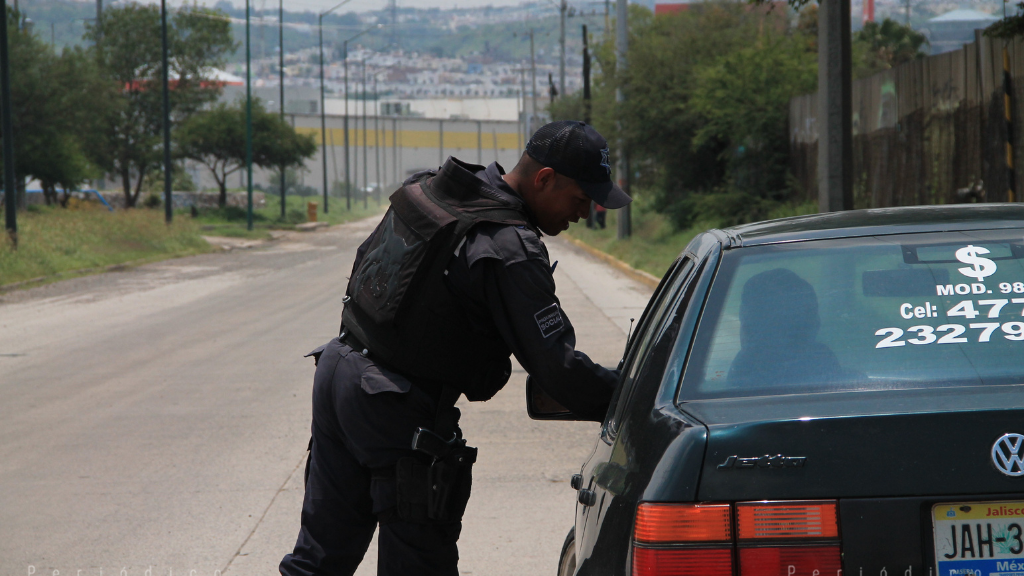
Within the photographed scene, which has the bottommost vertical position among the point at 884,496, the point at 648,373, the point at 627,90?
the point at 884,496

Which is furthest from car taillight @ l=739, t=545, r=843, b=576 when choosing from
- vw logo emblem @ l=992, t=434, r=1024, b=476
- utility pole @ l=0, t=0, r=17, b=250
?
utility pole @ l=0, t=0, r=17, b=250

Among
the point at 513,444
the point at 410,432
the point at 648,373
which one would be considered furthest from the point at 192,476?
the point at 648,373

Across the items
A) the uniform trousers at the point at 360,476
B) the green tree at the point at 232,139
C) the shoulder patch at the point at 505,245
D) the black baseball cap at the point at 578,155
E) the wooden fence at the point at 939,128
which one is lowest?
the uniform trousers at the point at 360,476

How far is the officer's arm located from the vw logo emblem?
1030 millimetres

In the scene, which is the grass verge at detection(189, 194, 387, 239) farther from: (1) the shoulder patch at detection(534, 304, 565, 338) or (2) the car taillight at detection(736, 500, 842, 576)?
(2) the car taillight at detection(736, 500, 842, 576)

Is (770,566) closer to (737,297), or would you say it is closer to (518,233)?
(737,297)

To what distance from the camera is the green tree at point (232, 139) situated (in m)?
50.4

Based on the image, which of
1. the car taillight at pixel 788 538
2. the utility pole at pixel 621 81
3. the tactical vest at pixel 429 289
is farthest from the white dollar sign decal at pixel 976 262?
the utility pole at pixel 621 81

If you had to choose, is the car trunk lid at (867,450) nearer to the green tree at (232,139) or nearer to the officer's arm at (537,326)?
the officer's arm at (537,326)

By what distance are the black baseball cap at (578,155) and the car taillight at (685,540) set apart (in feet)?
3.41

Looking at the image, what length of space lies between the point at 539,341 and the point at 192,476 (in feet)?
13.5

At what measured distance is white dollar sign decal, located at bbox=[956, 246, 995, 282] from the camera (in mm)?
2457

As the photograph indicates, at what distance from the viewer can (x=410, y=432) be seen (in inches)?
109

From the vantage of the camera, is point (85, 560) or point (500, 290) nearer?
point (500, 290)
